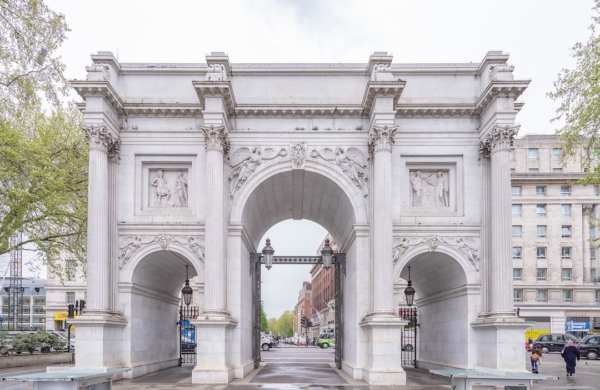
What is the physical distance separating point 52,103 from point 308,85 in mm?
10912

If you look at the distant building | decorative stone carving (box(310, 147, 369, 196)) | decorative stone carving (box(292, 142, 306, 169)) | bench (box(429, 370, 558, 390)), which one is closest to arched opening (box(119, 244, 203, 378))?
decorative stone carving (box(292, 142, 306, 169))

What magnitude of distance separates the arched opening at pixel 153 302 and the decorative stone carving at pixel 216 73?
641 centimetres

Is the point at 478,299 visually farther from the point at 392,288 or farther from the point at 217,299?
the point at 217,299

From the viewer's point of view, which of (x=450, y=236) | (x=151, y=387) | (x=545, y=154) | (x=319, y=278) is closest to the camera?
(x=151, y=387)

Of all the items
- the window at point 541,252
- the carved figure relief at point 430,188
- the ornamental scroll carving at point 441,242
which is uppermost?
the carved figure relief at point 430,188

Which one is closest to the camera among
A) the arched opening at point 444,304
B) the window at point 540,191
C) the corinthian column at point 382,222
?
the corinthian column at point 382,222

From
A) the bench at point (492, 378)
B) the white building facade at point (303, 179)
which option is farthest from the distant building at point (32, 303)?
the bench at point (492, 378)

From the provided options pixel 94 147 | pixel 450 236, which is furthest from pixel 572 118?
pixel 94 147

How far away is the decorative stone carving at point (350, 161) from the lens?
2431 centimetres

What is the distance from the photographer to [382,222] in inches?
889

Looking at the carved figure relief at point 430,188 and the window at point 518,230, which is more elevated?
the carved figure relief at point 430,188

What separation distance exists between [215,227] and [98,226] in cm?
416

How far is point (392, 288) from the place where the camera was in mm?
22578

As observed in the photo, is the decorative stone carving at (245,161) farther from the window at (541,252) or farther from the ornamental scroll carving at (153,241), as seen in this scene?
the window at (541,252)
